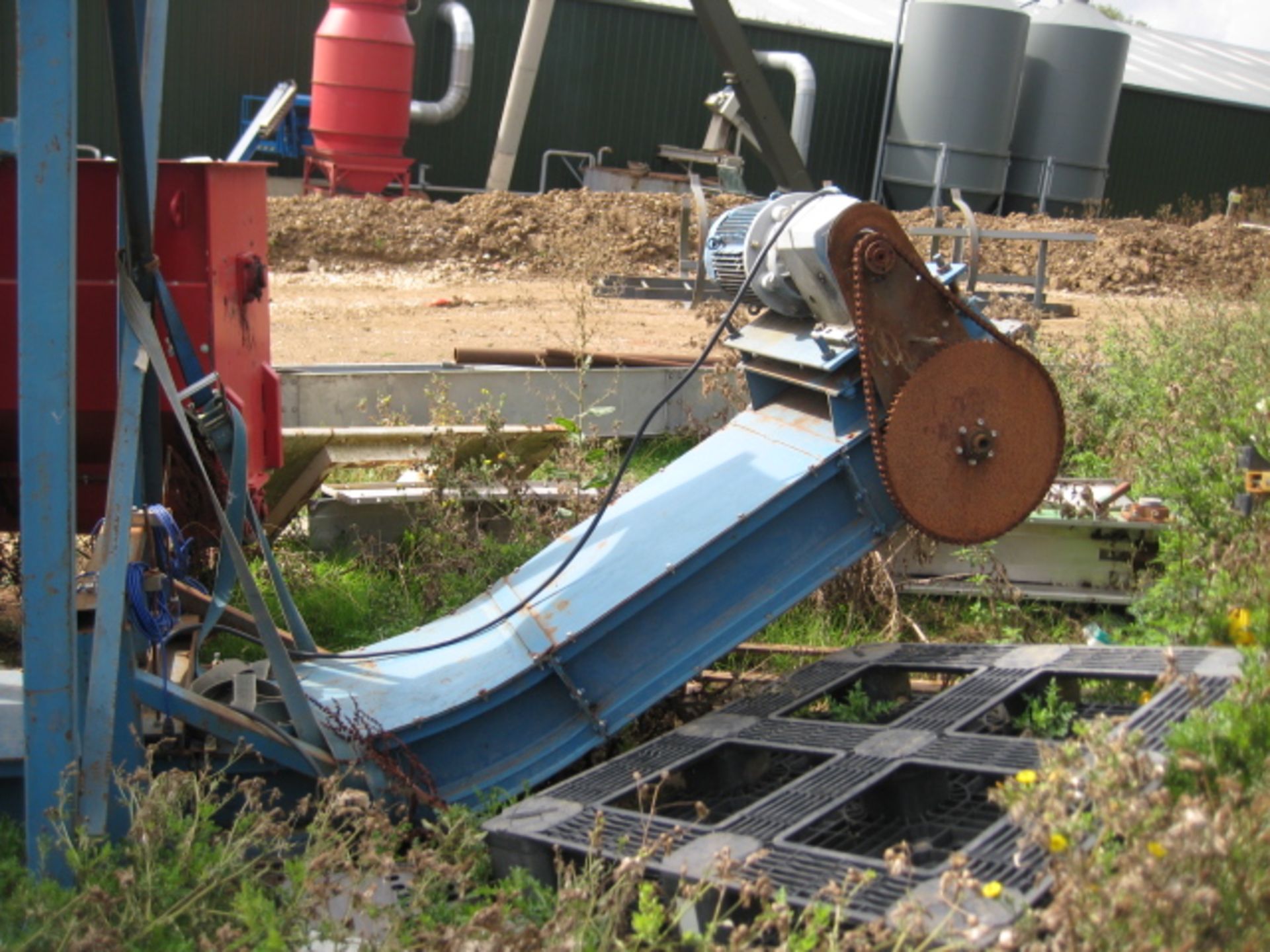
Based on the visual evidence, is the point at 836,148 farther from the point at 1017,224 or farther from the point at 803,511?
the point at 803,511

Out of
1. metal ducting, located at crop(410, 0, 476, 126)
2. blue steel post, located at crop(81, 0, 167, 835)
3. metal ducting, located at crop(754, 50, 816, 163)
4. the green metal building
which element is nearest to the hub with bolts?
blue steel post, located at crop(81, 0, 167, 835)

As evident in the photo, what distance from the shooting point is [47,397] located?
9.57ft

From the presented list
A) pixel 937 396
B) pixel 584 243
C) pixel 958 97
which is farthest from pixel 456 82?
pixel 937 396

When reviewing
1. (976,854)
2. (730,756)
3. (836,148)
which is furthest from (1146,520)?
(836,148)

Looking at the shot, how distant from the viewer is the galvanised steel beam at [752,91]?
8227 millimetres

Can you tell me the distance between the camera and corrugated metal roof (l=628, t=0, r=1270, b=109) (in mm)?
26078

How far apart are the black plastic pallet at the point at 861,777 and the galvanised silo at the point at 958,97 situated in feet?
64.2

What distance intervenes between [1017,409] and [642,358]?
4253mm

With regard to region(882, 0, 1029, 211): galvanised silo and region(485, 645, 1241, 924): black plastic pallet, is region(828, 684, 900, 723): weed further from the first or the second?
region(882, 0, 1029, 211): galvanised silo

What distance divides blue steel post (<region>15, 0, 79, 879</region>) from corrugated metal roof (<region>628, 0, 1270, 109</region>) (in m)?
20.8

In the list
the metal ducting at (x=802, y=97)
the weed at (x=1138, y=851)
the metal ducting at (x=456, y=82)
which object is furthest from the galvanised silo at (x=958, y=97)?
the weed at (x=1138, y=851)

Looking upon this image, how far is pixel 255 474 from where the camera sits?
516 cm

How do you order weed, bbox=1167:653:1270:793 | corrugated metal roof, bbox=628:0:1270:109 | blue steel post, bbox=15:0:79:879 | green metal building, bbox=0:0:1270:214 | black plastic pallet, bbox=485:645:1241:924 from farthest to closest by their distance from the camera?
corrugated metal roof, bbox=628:0:1270:109 < green metal building, bbox=0:0:1270:214 < blue steel post, bbox=15:0:79:879 < black plastic pallet, bbox=485:645:1241:924 < weed, bbox=1167:653:1270:793

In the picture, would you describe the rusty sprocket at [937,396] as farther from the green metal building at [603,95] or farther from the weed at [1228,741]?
the green metal building at [603,95]
